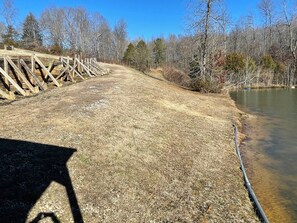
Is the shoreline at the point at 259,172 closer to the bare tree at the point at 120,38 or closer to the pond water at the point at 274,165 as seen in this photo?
the pond water at the point at 274,165

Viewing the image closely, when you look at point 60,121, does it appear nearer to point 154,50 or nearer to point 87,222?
point 87,222

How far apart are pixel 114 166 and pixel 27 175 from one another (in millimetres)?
1729

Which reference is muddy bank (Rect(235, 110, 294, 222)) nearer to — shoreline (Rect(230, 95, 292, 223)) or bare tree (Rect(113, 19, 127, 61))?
shoreline (Rect(230, 95, 292, 223))

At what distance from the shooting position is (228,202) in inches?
195

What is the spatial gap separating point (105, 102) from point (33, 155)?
5.36 metres

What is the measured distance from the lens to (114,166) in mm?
5609

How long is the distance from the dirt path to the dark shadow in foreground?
2 cm

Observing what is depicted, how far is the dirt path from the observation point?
14.0 ft

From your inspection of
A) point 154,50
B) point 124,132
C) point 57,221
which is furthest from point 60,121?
point 154,50

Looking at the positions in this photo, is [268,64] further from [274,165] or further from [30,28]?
[30,28]

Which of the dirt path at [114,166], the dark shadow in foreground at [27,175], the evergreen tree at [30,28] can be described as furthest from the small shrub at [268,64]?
the evergreen tree at [30,28]

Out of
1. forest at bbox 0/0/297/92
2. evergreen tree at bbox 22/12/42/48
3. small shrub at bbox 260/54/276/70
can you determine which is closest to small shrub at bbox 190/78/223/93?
forest at bbox 0/0/297/92

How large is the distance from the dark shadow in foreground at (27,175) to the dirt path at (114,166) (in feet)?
0.05

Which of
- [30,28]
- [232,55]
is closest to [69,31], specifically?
[30,28]
